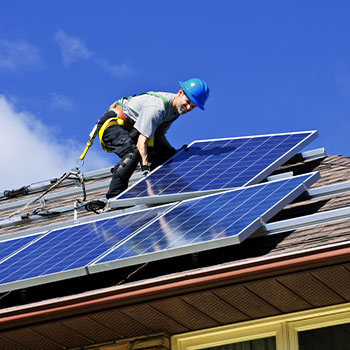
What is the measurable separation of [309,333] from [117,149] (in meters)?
5.21

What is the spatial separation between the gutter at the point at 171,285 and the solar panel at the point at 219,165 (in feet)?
8.45

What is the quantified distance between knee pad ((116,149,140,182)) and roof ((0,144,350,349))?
2725mm

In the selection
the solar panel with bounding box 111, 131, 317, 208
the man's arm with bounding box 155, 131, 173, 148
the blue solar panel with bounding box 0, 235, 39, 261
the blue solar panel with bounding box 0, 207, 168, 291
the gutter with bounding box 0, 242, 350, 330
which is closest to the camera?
the gutter with bounding box 0, 242, 350, 330

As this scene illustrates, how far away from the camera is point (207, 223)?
33.6 feet

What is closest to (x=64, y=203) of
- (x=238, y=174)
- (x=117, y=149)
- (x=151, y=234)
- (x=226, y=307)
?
(x=117, y=149)

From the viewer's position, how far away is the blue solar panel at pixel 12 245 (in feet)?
38.1

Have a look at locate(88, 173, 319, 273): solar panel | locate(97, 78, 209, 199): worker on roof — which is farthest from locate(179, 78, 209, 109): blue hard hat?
locate(88, 173, 319, 273): solar panel

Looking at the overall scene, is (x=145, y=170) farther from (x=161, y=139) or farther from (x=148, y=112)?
(x=161, y=139)

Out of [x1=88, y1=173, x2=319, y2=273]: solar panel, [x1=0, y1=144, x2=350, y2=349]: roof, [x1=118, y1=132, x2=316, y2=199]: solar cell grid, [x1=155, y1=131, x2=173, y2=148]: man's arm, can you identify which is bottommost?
[x1=0, y1=144, x2=350, y2=349]: roof

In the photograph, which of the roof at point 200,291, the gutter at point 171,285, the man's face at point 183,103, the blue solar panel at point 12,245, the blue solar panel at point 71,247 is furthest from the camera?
the man's face at point 183,103

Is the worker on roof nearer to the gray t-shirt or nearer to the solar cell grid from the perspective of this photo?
the gray t-shirt

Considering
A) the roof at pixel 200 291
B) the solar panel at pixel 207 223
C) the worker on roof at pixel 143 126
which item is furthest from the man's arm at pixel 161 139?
the roof at pixel 200 291

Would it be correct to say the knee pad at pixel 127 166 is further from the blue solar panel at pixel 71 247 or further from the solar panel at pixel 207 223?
the solar panel at pixel 207 223

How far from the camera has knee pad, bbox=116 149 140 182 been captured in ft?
42.6
